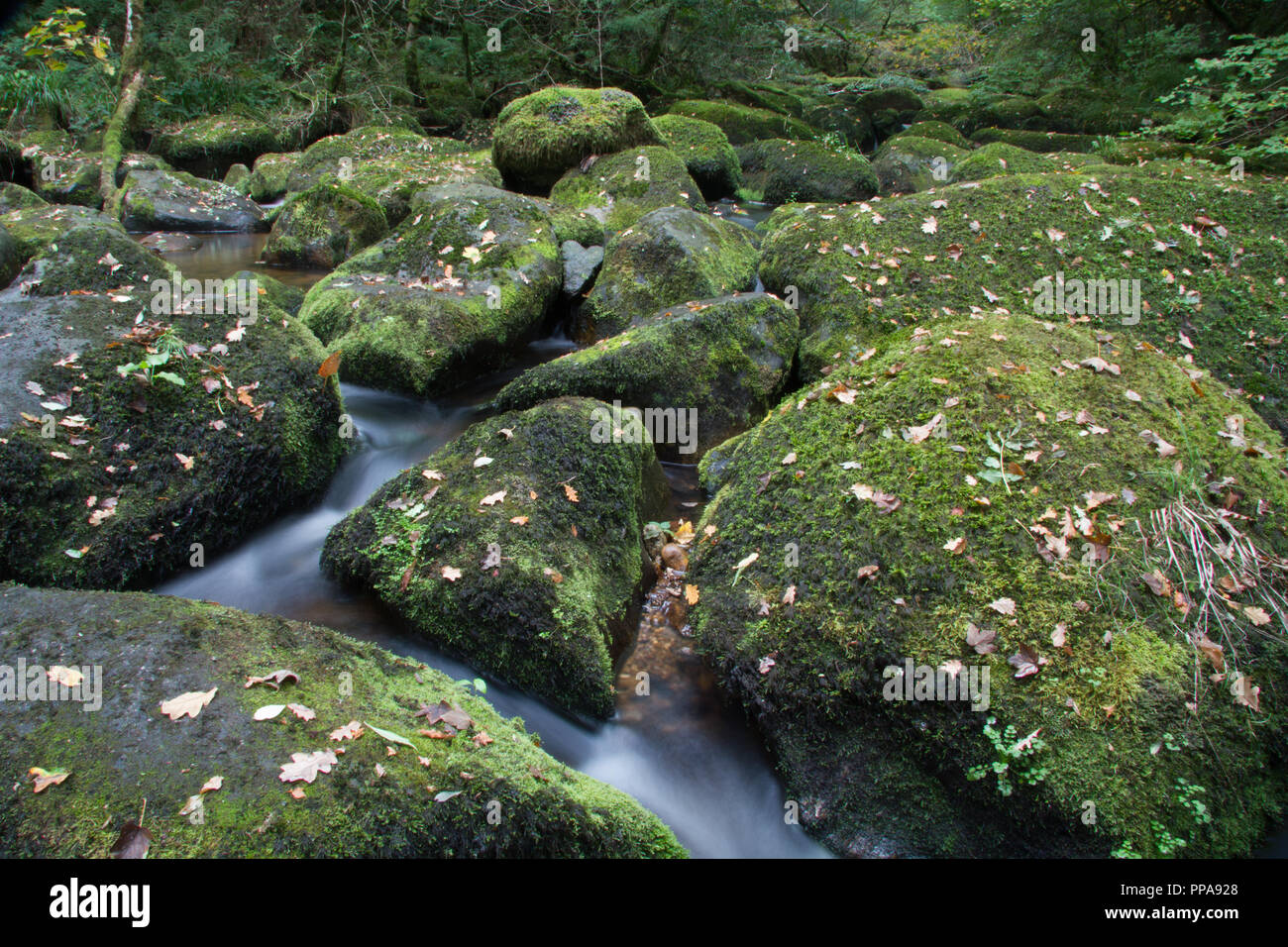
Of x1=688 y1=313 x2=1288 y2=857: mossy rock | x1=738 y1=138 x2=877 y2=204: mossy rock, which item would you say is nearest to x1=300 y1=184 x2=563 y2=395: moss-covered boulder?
x1=688 y1=313 x2=1288 y2=857: mossy rock

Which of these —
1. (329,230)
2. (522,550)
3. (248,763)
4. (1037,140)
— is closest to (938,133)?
(1037,140)

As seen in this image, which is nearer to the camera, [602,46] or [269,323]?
[269,323]

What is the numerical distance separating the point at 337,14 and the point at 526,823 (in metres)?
24.0

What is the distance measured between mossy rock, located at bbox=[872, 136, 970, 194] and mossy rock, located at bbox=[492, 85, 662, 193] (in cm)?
515

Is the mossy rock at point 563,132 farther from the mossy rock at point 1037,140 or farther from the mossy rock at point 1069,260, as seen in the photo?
the mossy rock at point 1037,140

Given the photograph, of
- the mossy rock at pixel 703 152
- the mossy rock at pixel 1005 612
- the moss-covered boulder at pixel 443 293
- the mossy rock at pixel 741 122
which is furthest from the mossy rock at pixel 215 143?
the mossy rock at pixel 1005 612

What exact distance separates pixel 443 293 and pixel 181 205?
345 inches

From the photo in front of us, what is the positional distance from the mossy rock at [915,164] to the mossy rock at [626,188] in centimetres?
527

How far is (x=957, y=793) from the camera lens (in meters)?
3.24

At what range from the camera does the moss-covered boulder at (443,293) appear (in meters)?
6.79

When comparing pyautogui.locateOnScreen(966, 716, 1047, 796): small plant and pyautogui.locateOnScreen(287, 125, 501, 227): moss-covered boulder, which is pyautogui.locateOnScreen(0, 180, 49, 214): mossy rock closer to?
pyautogui.locateOnScreen(287, 125, 501, 227): moss-covered boulder

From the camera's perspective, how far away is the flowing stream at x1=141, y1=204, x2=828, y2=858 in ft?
12.0
